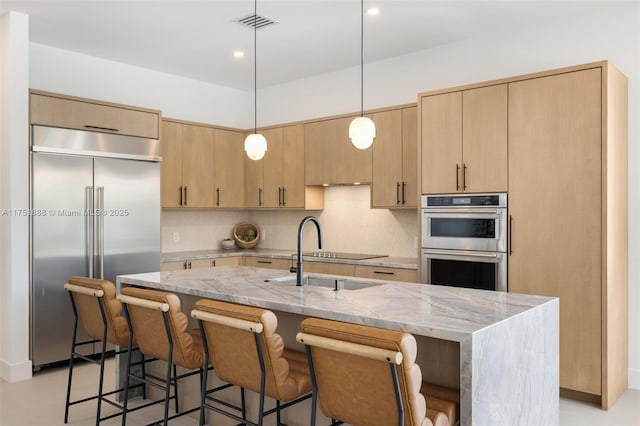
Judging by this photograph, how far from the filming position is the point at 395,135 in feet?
16.4

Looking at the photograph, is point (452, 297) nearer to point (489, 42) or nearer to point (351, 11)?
point (351, 11)

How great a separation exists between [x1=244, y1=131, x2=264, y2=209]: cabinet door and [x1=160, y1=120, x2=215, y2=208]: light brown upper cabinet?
486 millimetres

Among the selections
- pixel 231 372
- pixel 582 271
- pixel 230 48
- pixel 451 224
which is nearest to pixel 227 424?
Answer: pixel 231 372

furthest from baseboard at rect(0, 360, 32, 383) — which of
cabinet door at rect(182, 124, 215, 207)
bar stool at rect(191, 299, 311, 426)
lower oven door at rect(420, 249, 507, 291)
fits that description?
lower oven door at rect(420, 249, 507, 291)

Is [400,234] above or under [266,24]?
under

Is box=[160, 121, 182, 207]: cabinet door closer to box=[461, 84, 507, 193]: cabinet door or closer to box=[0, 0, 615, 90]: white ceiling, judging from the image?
box=[0, 0, 615, 90]: white ceiling

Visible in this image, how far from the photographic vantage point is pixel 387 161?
16.5 ft

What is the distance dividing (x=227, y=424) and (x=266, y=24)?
3118 mm

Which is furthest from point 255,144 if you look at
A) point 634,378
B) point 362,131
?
point 634,378

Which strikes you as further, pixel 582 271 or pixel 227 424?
pixel 582 271

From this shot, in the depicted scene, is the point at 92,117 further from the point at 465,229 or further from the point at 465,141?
the point at 465,229

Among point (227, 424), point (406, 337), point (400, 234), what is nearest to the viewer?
point (406, 337)

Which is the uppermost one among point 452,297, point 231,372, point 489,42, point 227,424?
point 489,42

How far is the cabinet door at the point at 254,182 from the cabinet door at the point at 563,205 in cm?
303
